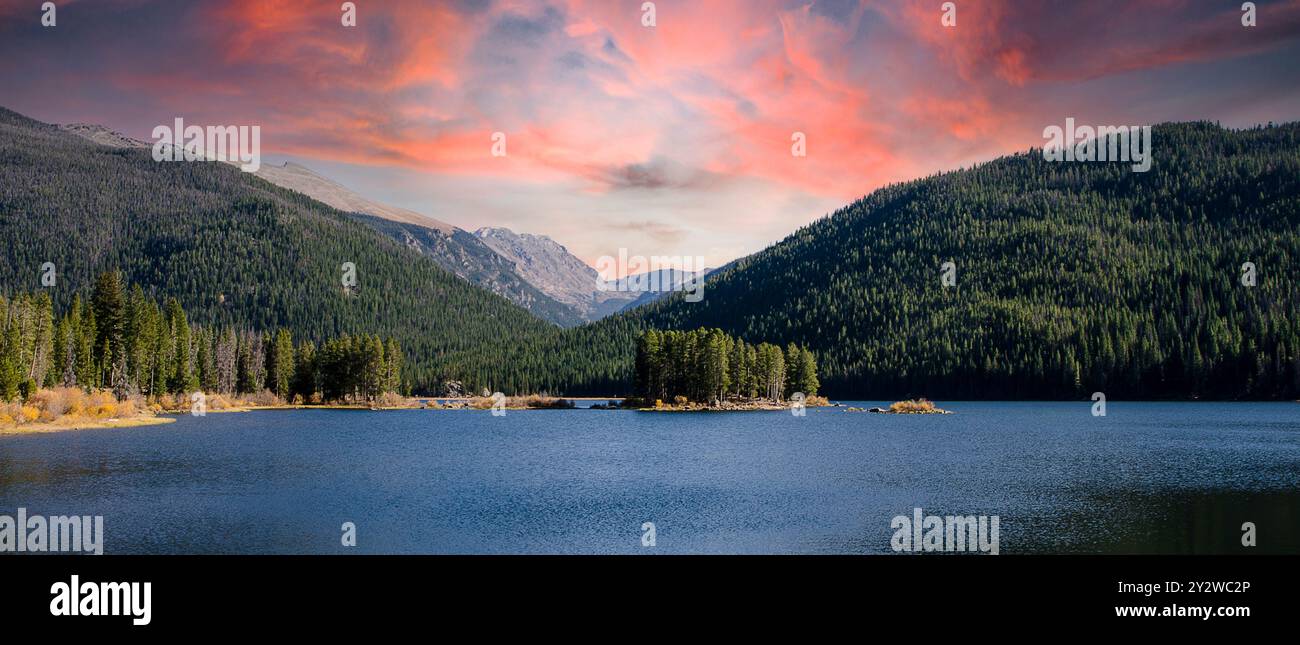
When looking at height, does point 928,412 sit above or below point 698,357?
below

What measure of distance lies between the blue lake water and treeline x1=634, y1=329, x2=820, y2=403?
5746cm

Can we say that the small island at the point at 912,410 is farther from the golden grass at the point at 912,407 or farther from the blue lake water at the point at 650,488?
the blue lake water at the point at 650,488

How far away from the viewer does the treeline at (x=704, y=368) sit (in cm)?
16212

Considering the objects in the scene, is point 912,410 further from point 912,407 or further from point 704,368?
point 704,368

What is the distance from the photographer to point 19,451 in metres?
73.0

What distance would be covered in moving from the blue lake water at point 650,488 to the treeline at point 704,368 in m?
57.5

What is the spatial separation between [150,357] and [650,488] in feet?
366

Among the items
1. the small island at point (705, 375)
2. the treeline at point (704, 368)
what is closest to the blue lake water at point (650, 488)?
the treeline at point (704, 368)

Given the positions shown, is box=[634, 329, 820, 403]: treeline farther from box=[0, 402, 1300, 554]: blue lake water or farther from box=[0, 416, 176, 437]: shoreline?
box=[0, 416, 176, 437]: shoreline
